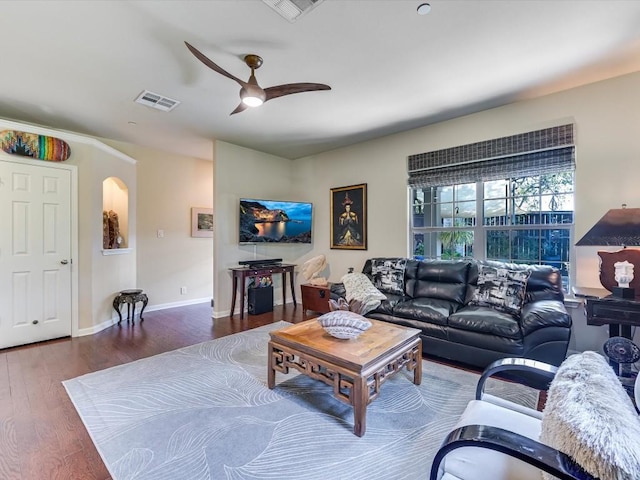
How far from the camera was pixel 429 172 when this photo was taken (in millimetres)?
4039

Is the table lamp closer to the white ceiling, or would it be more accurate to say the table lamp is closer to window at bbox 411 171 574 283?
window at bbox 411 171 574 283

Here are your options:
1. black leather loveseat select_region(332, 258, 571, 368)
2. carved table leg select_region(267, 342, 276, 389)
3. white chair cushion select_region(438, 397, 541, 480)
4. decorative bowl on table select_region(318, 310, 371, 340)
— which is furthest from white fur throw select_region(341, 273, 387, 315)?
white chair cushion select_region(438, 397, 541, 480)

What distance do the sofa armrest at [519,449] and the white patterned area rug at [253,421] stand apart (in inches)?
30.2

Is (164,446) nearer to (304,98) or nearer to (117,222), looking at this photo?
(304,98)

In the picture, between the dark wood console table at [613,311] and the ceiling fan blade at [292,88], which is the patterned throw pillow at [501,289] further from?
the ceiling fan blade at [292,88]

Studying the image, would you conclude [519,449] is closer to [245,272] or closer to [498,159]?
[498,159]

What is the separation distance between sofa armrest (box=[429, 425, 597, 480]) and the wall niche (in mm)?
4832

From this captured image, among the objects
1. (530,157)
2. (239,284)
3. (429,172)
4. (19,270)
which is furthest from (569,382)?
(19,270)

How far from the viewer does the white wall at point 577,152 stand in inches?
110

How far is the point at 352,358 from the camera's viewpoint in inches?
74.4

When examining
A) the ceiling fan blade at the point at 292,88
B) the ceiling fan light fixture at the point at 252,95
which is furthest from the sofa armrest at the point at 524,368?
the ceiling fan light fixture at the point at 252,95

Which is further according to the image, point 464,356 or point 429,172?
point 429,172

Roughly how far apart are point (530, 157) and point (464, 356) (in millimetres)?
2314

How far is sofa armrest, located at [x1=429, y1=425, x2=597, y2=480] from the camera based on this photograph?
0.77 m
